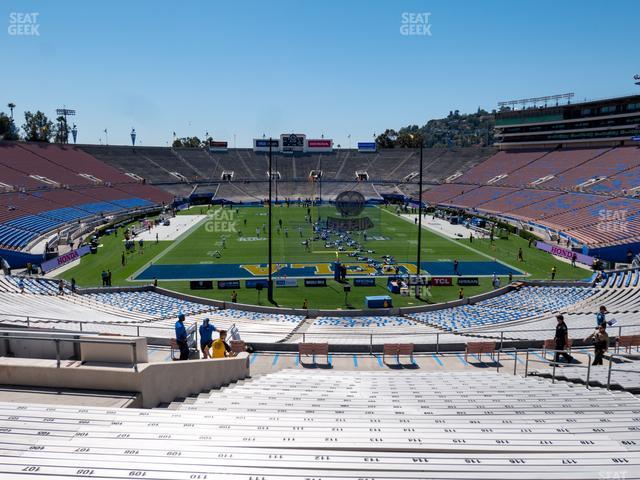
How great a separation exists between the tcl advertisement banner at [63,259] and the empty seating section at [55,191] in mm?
4287

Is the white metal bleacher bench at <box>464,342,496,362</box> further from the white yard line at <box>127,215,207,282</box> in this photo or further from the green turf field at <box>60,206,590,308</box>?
the white yard line at <box>127,215,207,282</box>

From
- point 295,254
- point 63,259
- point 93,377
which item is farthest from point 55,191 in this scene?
point 93,377

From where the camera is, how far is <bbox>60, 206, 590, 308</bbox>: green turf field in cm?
3250

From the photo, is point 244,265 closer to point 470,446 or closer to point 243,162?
point 470,446

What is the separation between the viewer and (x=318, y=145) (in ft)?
383

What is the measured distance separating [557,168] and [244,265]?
5658 cm

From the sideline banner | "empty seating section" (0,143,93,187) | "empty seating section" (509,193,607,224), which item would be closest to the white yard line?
"empty seating section" (0,143,93,187)

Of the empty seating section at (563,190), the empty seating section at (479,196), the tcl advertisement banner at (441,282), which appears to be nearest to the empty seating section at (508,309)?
the tcl advertisement banner at (441,282)

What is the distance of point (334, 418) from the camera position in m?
7.79

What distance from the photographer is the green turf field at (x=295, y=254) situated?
1280 inches

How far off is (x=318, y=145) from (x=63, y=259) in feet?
274

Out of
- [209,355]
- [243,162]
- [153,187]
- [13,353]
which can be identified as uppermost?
[243,162]

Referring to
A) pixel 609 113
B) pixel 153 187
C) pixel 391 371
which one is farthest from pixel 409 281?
pixel 153 187

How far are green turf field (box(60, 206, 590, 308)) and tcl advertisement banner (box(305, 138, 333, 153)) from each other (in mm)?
53865
